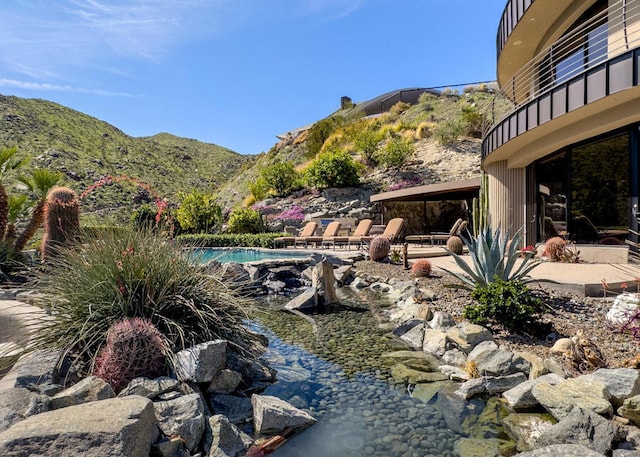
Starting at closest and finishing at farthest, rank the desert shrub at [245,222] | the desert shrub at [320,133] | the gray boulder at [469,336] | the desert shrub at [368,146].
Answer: the gray boulder at [469,336] → the desert shrub at [245,222] → the desert shrub at [368,146] → the desert shrub at [320,133]

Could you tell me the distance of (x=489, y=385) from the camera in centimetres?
397

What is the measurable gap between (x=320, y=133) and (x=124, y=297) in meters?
33.5

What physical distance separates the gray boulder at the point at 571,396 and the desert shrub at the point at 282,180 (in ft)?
78.5

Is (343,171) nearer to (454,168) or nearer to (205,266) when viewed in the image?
(454,168)

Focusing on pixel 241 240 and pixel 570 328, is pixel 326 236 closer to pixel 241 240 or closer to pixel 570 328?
pixel 241 240

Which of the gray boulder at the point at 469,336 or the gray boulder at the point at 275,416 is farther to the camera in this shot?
the gray boulder at the point at 469,336

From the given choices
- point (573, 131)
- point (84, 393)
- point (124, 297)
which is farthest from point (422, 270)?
point (84, 393)

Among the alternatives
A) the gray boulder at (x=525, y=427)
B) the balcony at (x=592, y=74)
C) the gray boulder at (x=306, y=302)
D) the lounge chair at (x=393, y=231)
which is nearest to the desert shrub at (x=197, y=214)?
the lounge chair at (x=393, y=231)

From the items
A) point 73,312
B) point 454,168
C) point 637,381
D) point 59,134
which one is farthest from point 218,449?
point 59,134

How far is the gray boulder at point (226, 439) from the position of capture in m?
2.86

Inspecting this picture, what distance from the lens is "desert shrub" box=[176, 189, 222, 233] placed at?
23.4 meters

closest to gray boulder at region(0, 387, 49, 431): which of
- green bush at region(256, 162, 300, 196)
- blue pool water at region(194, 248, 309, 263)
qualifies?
blue pool water at region(194, 248, 309, 263)

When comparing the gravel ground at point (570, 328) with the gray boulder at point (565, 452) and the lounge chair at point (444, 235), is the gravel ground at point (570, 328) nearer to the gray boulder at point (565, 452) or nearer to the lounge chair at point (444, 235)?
the gray boulder at point (565, 452)

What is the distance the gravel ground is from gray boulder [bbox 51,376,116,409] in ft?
14.2
